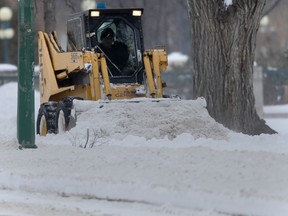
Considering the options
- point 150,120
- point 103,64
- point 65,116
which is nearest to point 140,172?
point 150,120

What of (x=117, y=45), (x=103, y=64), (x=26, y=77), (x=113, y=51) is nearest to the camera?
(x=26, y=77)

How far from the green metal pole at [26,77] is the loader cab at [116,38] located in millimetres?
4147

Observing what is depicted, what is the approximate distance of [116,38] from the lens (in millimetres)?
21047

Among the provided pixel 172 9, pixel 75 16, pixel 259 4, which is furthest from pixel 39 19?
pixel 172 9

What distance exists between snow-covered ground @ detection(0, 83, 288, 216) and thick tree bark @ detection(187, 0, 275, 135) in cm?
247

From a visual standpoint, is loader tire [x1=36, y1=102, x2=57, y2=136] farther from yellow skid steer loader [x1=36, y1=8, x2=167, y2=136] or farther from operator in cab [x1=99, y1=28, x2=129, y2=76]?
operator in cab [x1=99, y1=28, x2=129, y2=76]

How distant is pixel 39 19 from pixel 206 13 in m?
11.4

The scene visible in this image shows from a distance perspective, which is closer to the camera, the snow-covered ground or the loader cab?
the snow-covered ground

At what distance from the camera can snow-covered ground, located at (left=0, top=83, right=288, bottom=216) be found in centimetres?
1124

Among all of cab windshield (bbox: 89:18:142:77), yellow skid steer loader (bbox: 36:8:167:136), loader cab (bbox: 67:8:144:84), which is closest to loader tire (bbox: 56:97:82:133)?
yellow skid steer loader (bbox: 36:8:167:136)

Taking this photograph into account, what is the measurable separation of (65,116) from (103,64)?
52.3 inches

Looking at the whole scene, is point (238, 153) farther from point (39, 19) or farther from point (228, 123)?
point (39, 19)

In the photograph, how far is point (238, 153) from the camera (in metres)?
14.1

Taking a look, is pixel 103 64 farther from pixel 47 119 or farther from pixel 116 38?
pixel 47 119
